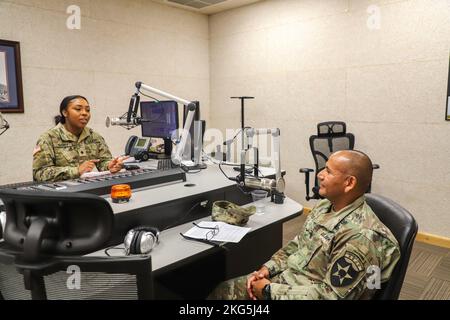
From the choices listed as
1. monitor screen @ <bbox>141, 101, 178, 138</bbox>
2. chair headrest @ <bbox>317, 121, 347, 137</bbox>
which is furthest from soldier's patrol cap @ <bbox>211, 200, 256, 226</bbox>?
chair headrest @ <bbox>317, 121, 347, 137</bbox>

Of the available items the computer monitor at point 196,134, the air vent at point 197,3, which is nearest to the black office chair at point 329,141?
the computer monitor at point 196,134

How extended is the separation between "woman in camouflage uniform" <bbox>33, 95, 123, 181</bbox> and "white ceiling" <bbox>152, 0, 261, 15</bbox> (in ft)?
8.07

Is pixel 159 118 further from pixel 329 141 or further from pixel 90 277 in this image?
pixel 90 277

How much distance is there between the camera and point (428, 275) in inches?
107

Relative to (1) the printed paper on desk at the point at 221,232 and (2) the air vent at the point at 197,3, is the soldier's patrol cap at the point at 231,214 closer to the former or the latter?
(1) the printed paper on desk at the point at 221,232

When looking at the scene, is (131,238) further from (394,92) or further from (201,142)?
(394,92)

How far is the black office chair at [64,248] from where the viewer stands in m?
0.80

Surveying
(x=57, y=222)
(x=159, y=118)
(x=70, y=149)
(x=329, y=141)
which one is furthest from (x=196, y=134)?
(x=57, y=222)

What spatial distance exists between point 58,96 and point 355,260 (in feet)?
11.2

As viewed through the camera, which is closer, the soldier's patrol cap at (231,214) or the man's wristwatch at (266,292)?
the man's wristwatch at (266,292)

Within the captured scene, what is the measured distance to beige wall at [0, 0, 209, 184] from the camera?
11.0ft

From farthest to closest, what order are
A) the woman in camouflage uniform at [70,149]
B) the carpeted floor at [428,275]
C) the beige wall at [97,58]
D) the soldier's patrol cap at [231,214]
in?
the beige wall at [97,58] < the carpeted floor at [428,275] < the woman in camouflage uniform at [70,149] < the soldier's patrol cap at [231,214]

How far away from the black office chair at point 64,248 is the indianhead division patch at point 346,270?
66 centimetres

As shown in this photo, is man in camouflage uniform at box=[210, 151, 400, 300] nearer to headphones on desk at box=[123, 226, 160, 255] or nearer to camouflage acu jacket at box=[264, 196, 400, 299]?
camouflage acu jacket at box=[264, 196, 400, 299]
